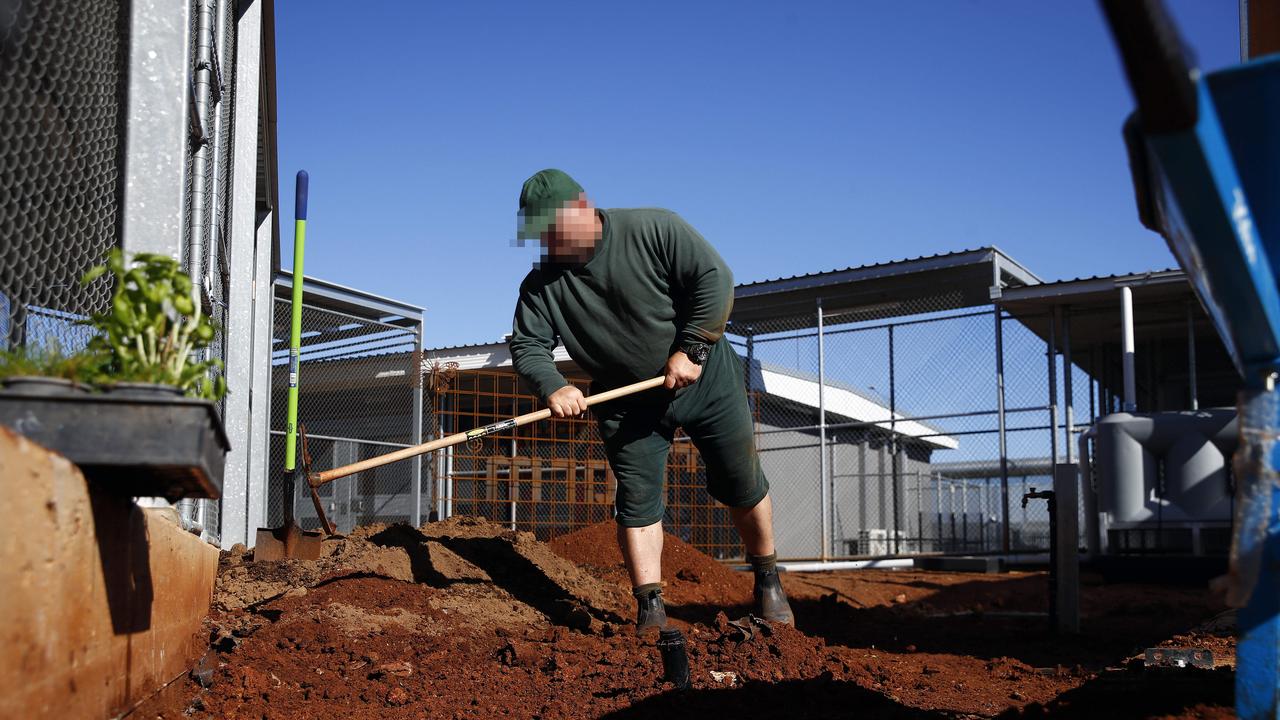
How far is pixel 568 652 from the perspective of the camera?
11.8ft

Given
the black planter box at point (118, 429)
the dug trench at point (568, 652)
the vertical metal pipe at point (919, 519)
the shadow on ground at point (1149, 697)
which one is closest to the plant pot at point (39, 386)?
the black planter box at point (118, 429)

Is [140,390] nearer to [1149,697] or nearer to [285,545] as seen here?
[1149,697]

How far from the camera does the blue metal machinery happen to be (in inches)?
50.6

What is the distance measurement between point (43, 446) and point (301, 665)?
2.00m

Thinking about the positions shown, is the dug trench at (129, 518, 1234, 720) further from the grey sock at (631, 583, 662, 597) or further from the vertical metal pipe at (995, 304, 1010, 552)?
the vertical metal pipe at (995, 304, 1010, 552)

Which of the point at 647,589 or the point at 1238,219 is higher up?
the point at 1238,219

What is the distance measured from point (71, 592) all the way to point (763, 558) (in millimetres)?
3031

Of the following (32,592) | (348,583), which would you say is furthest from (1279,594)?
(348,583)

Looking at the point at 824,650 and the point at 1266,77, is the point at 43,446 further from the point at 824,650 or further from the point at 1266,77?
the point at 824,650

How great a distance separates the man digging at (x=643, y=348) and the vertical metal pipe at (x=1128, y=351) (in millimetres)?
7356

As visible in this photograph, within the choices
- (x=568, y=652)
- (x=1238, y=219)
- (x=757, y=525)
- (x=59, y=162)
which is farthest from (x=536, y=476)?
(x=1238, y=219)

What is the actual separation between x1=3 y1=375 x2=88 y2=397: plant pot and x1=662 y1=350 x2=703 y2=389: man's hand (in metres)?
2.59

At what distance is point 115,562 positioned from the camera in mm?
2006

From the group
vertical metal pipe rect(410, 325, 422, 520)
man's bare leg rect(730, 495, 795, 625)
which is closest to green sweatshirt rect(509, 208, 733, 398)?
man's bare leg rect(730, 495, 795, 625)
